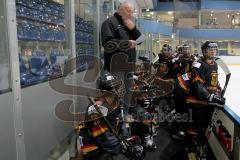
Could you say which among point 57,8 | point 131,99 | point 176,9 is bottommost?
point 131,99

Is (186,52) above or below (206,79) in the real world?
above

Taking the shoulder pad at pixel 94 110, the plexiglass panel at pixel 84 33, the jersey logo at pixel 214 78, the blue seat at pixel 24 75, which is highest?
the plexiglass panel at pixel 84 33

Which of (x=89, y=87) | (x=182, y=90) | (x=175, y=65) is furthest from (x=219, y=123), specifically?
(x=175, y=65)

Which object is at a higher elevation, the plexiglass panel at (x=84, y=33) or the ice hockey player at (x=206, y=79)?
the plexiglass panel at (x=84, y=33)

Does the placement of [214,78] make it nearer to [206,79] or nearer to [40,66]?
[206,79]

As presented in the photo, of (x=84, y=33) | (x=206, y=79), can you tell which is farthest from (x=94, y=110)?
(x=206, y=79)

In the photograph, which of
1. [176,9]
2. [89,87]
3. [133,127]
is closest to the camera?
[89,87]

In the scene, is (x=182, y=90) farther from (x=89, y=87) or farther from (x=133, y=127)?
(x=89, y=87)

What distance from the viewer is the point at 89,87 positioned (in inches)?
120

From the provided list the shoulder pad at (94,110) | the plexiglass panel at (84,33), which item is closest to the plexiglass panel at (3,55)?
the shoulder pad at (94,110)

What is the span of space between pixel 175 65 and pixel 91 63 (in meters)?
2.12

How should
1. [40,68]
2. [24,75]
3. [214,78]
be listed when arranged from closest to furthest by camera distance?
[24,75]
[40,68]
[214,78]

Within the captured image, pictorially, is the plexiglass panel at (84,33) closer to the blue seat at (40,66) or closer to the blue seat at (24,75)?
the blue seat at (40,66)

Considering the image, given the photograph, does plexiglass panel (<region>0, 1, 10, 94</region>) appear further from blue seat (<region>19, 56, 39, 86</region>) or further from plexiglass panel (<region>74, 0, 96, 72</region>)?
plexiglass panel (<region>74, 0, 96, 72</region>)
